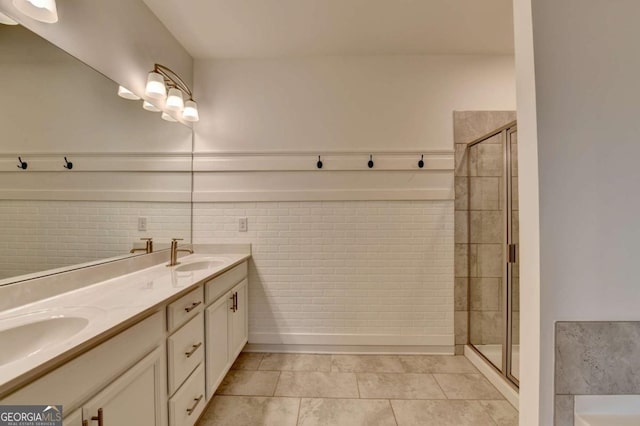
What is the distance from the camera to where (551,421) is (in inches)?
29.7

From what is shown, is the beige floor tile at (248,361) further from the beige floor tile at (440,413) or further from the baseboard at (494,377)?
the baseboard at (494,377)

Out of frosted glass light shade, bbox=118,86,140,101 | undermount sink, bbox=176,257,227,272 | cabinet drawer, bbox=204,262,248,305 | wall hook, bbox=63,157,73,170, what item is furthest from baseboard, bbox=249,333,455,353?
frosted glass light shade, bbox=118,86,140,101

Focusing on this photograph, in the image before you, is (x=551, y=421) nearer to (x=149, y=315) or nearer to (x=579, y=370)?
(x=579, y=370)

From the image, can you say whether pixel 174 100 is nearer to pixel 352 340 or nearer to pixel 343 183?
pixel 343 183

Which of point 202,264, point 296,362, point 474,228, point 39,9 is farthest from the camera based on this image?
point 474,228

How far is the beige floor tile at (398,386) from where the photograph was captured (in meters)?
1.73

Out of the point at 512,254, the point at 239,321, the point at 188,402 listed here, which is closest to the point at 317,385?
the point at 239,321

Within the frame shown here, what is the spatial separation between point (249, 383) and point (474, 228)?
221 centimetres

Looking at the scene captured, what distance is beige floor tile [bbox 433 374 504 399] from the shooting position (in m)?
1.74

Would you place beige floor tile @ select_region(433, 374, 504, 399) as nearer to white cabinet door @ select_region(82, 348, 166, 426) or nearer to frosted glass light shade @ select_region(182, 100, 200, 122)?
white cabinet door @ select_region(82, 348, 166, 426)

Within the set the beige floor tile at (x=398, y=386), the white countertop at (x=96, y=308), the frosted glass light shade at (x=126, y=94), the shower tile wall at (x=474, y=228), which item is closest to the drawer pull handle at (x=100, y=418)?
the white countertop at (x=96, y=308)

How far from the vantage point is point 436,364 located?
2.08 metres

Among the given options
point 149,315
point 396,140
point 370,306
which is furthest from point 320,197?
point 149,315

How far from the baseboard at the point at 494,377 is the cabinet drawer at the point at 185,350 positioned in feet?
6.55
